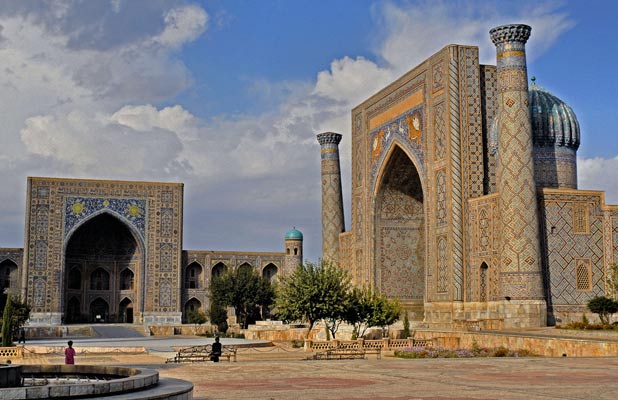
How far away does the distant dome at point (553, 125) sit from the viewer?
64.7ft

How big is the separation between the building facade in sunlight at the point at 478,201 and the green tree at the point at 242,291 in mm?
6389

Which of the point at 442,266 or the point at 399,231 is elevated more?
the point at 399,231

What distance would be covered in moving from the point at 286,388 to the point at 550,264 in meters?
11.0

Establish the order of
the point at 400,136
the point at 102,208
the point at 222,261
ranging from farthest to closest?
the point at 222,261 → the point at 102,208 → the point at 400,136

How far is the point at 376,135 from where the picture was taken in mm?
24719

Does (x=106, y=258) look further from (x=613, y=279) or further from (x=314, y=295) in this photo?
(x=613, y=279)

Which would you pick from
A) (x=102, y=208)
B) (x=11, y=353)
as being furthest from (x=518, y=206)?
(x=102, y=208)

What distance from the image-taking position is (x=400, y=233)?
24453mm

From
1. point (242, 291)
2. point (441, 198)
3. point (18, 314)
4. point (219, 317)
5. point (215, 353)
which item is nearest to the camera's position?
point (215, 353)

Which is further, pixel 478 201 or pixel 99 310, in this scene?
pixel 99 310

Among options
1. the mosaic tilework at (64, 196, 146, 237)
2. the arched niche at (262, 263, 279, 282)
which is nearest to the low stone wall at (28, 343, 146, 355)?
the mosaic tilework at (64, 196, 146, 237)

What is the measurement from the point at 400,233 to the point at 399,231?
0.07 meters

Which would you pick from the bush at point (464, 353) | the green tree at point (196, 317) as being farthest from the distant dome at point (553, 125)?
the green tree at point (196, 317)

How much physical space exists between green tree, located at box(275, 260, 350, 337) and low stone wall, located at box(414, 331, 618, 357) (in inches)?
92.6
